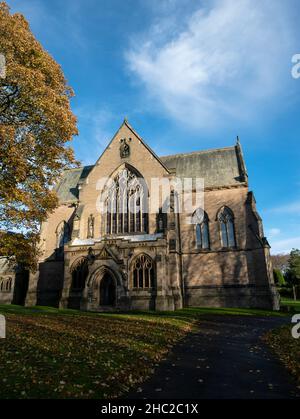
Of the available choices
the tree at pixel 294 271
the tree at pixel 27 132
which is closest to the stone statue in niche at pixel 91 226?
the tree at pixel 27 132

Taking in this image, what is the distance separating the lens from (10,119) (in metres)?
14.3


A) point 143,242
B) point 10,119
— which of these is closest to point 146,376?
point 10,119

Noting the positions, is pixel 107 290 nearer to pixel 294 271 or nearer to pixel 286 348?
pixel 286 348

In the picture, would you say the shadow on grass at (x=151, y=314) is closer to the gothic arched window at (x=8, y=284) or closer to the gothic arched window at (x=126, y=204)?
the gothic arched window at (x=126, y=204)

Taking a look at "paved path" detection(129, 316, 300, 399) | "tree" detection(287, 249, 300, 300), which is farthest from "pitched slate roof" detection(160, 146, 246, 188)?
"tree" detection(287, 249, 300, 300)

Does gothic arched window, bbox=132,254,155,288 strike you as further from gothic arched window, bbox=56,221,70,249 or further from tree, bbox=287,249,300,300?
tree, bbox=287,249,300,300

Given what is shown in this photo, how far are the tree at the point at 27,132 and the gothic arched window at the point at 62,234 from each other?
1962 centimetres

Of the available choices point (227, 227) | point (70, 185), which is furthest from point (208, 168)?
point (70, 185)

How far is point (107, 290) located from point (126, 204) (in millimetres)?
9551

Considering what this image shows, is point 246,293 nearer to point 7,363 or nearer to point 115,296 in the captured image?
point 115,296

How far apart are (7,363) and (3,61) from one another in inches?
462

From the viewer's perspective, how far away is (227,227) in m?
30.5

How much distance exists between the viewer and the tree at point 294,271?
45766 millimetres
